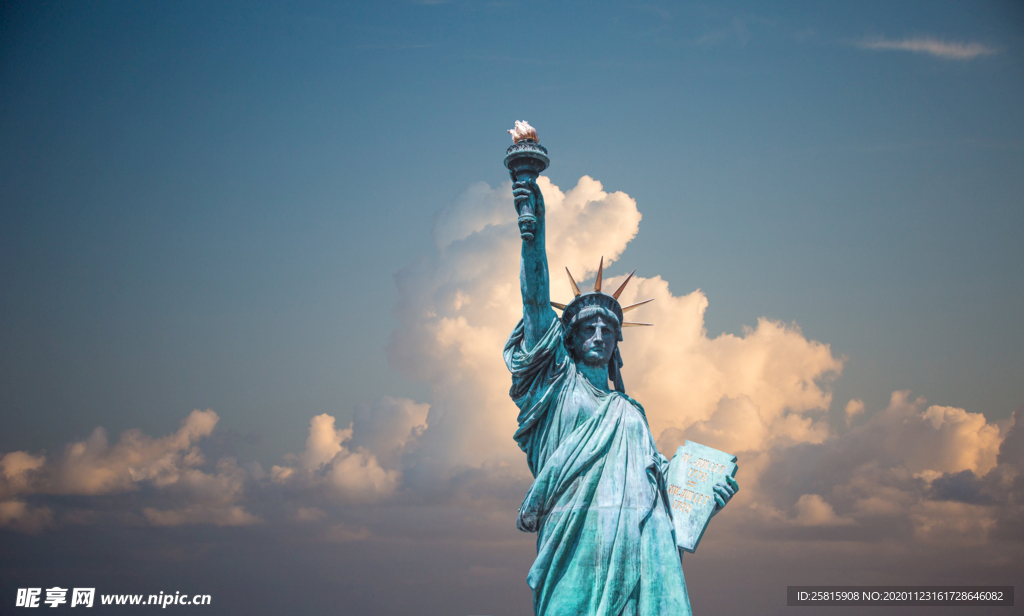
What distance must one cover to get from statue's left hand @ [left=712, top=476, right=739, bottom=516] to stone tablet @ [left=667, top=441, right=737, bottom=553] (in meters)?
0.05

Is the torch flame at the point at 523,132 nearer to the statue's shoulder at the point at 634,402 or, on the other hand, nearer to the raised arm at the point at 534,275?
the raised arm at the point at 534,275

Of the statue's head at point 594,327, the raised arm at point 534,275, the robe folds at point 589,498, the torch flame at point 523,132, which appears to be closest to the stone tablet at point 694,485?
the robe folds at point 589,498

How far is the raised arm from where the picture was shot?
10.9 meters

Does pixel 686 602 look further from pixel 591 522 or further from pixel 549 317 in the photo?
pixel 549 317

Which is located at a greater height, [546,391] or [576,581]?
[546,391]

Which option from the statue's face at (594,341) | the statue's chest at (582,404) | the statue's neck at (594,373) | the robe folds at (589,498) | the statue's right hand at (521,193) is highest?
the statue's right hand at (521,193)

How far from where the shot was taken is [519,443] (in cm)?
1149

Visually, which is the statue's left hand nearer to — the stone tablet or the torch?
the stone tablet

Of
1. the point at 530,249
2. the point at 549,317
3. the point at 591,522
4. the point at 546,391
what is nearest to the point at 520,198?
the point at 530,249

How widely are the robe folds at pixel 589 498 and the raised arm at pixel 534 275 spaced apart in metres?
0.16

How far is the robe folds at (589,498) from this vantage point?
33.2ft

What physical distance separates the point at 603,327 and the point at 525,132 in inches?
104

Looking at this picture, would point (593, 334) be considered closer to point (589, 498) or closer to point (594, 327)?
point (594, 327)

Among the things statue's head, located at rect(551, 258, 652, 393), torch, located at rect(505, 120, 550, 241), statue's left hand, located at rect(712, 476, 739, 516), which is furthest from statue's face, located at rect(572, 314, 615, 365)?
statue's left hand, located at rect(712, 476, 739, 516)
